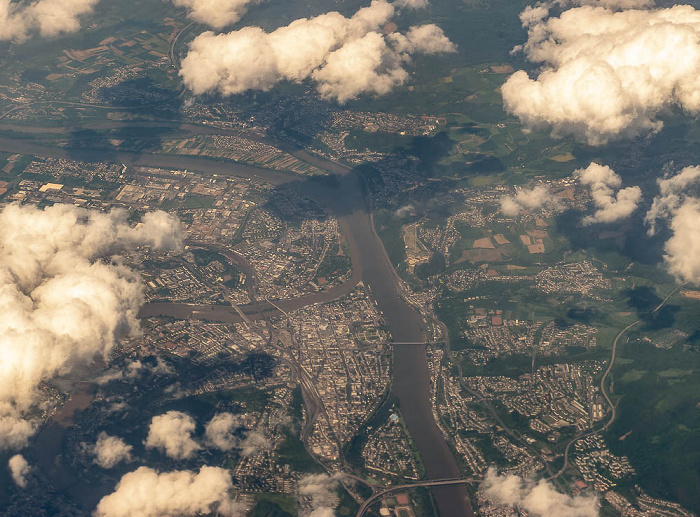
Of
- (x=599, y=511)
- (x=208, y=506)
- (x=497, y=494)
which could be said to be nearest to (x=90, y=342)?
(x=208, y=506)

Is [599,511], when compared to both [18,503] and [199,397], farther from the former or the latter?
[18,503]

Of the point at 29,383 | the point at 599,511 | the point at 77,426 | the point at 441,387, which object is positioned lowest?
the point at 599,511

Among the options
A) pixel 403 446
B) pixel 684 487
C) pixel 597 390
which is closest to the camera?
pixel 684 487

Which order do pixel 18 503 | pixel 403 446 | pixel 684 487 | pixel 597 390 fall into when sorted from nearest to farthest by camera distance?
pixel 18 503 → pixel 684 487 → pixel 403 446 → pixel 597 390

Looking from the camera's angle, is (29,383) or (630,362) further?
(630,362)

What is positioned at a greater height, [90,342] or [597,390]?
[90,342]

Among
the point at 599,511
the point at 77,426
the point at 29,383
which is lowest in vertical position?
Answer: the point at 599,511

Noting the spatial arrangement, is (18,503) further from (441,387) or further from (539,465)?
(539,465)

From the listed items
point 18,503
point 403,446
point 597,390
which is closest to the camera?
point 18,503

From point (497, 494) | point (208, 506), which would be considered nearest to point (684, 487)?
point (497, 494)
